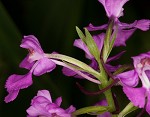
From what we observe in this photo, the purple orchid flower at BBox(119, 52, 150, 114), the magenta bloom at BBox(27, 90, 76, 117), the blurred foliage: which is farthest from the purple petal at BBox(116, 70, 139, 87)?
the blurred foliage

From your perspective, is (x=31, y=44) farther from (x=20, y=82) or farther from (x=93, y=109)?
(x=93, y=109)

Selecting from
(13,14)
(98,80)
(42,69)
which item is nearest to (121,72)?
(98,80)

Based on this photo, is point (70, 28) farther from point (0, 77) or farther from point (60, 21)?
point (0, 77)

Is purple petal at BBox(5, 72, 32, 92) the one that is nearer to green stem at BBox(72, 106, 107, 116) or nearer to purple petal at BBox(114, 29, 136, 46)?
green stem at BBox(72, 106, 107, 116)

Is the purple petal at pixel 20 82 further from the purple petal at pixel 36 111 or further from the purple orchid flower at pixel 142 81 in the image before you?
the purple orchid flower at pixel 142 81

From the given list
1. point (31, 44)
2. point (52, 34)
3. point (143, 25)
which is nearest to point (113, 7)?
point (143, 25)

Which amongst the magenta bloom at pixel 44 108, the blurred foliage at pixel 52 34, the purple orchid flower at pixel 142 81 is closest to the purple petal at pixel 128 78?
the purple orchid flower at pixel 142 81

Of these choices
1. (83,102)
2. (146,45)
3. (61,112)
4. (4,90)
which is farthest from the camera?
(146,45)
